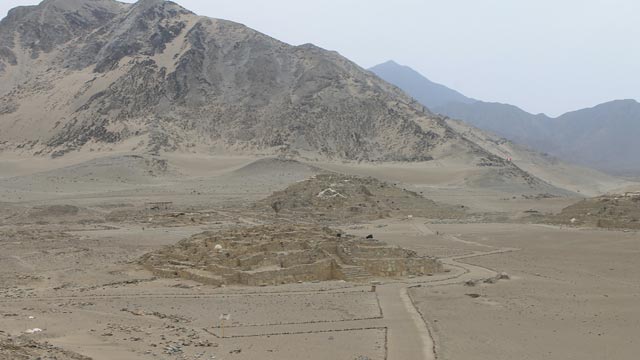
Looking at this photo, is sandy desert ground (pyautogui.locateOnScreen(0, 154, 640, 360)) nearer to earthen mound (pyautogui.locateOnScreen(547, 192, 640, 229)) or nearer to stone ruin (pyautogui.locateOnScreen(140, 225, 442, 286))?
stone ruin (pyautogui.locateOnScreen(140, 225, 442, 286))

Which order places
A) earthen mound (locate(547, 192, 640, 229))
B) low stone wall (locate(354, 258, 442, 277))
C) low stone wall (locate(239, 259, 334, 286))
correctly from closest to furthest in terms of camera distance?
low stone wall (locate(239, 259, 334, 286))
low stone wall (locate(354, 258, 442, 277))
earthen mound (locate(547, 192, 640, 229))

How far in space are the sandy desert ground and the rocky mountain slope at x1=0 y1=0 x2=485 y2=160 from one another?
4594cm

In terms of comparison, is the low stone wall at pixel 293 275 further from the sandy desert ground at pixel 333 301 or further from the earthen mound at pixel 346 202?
the earthen mound at pixel 346 202

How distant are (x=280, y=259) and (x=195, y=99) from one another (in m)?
73.1

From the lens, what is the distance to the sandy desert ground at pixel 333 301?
479 inches

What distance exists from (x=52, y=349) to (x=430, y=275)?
43.7 ft

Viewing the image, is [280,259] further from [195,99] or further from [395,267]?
[195,99]

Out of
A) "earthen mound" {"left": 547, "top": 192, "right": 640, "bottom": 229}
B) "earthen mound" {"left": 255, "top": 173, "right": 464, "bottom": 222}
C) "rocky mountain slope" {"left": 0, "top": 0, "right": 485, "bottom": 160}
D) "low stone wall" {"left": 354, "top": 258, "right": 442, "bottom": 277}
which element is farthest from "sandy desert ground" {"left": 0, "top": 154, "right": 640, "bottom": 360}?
"rocky mountain slope" {"left": 0, "top": 0, "right": 485, "bottom": 160}

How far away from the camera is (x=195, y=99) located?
298ft

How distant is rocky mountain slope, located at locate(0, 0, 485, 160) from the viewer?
84938 millimetres

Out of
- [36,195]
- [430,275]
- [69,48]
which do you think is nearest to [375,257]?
[430,275]

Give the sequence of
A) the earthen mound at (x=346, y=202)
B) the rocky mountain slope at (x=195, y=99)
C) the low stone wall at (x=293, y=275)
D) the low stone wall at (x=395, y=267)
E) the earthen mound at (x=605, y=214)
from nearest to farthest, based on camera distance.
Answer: the low stone wall at (x=293, y=275) → the low stone wall at (x=395, y=267) → the earthen mound at (x=605, y=214) → the earthen mound at (x=346, y=202) → the rocky mountain slope at (x=195, y=99)

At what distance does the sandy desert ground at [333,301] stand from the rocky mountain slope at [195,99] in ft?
151

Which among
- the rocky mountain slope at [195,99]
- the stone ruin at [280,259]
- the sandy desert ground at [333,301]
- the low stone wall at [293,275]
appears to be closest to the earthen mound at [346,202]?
the sandy desert ground at [333,301]
